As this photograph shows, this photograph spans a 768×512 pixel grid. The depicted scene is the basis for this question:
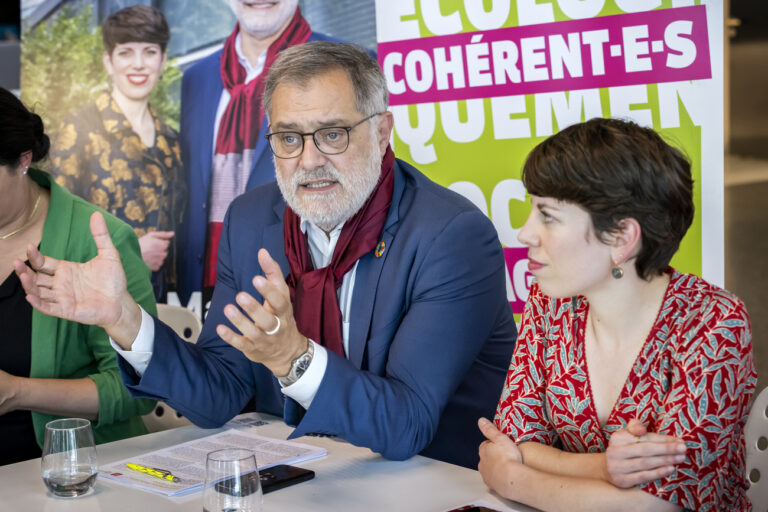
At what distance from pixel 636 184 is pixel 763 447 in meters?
0.84

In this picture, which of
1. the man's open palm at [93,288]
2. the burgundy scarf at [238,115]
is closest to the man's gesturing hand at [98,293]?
the man's open palm at [93,288]

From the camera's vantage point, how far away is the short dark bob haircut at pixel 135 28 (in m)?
4.49

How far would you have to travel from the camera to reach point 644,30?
3.11m

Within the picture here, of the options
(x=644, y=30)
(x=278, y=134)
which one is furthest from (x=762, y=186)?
(x=278, y=134)

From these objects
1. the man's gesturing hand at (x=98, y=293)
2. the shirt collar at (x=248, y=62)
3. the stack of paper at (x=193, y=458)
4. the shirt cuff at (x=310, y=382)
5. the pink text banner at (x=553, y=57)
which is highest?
the shirt collar at (x=248, y=62)

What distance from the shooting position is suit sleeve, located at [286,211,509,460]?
1.83m

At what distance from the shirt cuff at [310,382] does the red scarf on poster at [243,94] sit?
2517 mm

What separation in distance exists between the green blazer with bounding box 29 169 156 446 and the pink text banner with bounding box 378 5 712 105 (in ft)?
5.08

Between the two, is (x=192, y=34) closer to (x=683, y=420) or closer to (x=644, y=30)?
(x=644, y=30)

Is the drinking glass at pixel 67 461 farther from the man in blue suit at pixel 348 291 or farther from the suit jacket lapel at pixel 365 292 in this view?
the suit jacket lapel at pixel 365 292

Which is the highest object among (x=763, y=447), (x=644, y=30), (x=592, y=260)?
(x=644, y=30)

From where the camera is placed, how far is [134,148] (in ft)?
15.0

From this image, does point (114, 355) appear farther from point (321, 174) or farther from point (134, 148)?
point (134, 148)

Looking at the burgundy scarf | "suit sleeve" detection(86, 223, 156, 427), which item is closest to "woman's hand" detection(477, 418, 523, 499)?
"suit sleeve" detection(86, 223, 156, 427)
